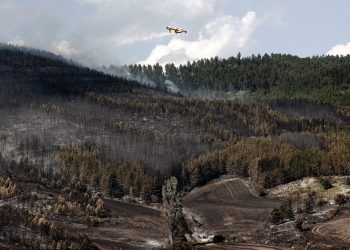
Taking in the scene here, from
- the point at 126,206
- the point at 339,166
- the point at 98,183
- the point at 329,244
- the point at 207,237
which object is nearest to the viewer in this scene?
the point at 329,244

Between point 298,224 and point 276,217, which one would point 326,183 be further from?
point 298,224

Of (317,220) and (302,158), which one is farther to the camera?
(302,158)

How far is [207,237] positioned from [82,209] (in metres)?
32.6

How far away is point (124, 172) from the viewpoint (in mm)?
172875

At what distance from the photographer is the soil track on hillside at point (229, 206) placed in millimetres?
120225

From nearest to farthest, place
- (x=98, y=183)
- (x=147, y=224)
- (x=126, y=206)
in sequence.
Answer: (x=147, y=224) < (x=126, y=206) < (x=98, y=183)

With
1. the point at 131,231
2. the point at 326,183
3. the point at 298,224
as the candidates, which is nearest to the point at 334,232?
the point at 298,224

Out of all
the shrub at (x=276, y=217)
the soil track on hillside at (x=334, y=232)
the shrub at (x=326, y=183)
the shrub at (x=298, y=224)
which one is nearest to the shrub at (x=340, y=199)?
the soil track on hillside at (x=334, y=232)

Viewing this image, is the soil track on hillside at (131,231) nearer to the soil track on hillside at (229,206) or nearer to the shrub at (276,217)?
the soil track on hillside at (229,206)

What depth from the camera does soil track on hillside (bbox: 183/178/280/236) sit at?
120225 millimetres

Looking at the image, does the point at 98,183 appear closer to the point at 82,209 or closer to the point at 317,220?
the point at 82,209

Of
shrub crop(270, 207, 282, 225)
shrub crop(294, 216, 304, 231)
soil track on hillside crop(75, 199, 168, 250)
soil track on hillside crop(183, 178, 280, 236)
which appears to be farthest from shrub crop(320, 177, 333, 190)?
soil track on hillside crop(75, 199, 168, 250)

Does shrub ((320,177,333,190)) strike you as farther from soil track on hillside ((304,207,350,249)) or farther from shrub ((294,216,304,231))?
shrub ((294,216,304,231))

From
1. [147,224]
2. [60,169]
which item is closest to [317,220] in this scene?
[147,224]
